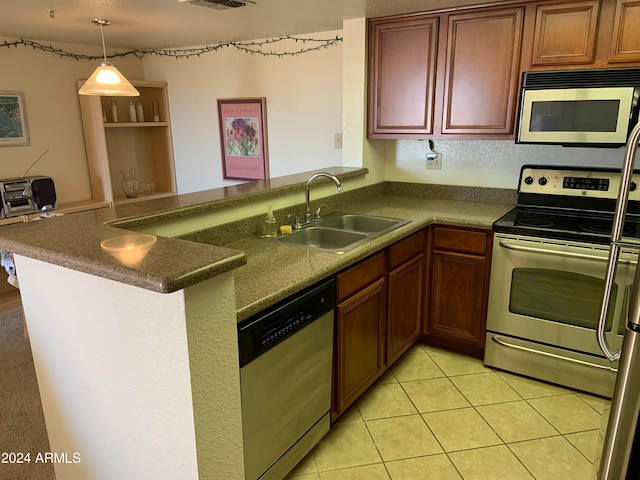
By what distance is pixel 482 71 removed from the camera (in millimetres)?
2645

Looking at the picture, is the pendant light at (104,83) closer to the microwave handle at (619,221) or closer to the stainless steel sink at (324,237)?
the stainless steel sink at (324,237)

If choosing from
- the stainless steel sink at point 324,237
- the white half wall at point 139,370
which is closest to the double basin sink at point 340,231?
the stainless steel sink at point 324,237

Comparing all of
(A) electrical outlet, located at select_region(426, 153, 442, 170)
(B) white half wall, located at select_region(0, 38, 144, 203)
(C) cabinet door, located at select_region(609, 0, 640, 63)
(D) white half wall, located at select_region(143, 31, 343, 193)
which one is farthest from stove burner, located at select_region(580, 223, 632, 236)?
(B) white half wall, located at select_region(0, 38, 144, 203)

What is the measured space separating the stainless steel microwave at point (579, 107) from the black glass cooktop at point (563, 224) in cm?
43

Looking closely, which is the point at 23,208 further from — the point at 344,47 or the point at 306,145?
the point at 344,47

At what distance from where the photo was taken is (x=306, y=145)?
3.78m

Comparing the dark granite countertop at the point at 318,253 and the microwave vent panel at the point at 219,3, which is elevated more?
the microwave vent panel at the point at 219,3

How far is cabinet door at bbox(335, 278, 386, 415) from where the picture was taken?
200 cm

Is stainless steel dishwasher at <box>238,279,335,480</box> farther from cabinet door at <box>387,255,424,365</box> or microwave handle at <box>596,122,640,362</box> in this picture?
microwave handle at <box>596,122,640,362</box>

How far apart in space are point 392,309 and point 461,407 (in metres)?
0.60

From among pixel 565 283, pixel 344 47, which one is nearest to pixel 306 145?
pixel 344 47

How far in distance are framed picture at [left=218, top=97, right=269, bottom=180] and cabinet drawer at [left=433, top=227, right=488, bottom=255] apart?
1.88 m

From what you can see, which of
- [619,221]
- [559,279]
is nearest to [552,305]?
[559,279]

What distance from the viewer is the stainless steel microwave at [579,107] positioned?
7.27 feet
